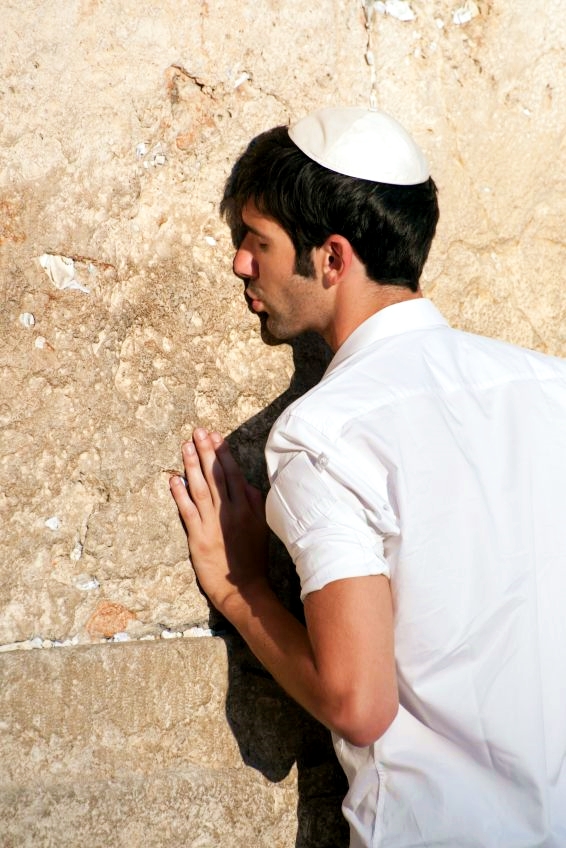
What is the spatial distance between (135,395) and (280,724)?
0.77 m

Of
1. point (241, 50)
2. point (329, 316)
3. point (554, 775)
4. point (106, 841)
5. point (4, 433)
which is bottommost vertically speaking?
point (106, 841)

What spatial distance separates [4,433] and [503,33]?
1.57 metres

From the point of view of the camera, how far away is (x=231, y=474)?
7.04ft

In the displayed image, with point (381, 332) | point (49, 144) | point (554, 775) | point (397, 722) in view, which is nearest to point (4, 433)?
point (49, 144)

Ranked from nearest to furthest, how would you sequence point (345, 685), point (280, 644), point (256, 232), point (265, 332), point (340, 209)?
point (345, 685) → point (280, 644) → point (340, 209) → point (256, 232) → point (265, 332)

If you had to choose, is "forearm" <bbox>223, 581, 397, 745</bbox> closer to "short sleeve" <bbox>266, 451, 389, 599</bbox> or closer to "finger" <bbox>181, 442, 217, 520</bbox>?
"short sleeve" <bbox>266, 451, 389, 599</bbox>

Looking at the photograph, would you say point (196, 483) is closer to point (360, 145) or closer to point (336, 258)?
point (336, 258)

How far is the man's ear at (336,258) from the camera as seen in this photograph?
6.71ft

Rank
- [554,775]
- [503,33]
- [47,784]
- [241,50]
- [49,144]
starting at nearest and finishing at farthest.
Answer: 1. [554,775]
2. [47,784]
3. [49,144]
4. [241,50]
5. [503,33]

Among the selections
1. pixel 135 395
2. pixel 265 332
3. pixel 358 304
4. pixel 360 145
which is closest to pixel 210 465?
pixel 135 395

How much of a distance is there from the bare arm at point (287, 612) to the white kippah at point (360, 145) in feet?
2.09

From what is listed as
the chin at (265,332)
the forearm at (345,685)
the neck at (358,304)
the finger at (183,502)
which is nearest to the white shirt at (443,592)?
the forearm at (345,685)

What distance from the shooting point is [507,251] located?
254 centimetres

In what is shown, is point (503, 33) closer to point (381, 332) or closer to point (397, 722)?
point (381, 332)
